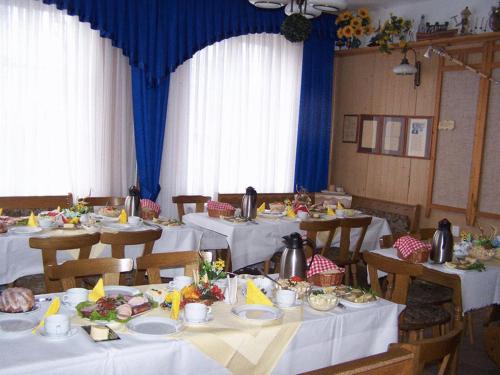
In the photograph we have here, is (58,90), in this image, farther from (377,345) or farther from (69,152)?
(377,345)

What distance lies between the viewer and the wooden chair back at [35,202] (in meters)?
4.74

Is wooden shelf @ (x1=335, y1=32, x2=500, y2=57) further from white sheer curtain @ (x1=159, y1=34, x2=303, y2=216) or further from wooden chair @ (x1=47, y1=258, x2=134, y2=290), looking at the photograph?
wooden chair @ (x1=47, y1=258, x2=134, y2=290)

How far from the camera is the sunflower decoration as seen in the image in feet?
20.7

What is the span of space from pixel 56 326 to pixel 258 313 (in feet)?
2.77

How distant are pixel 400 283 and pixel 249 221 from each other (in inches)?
68.8

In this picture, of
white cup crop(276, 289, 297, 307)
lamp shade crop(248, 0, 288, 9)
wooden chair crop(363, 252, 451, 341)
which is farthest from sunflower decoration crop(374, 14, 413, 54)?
white cup crop(276, 289, 297, 307)

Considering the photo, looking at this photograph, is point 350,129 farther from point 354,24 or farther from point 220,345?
point 220,345

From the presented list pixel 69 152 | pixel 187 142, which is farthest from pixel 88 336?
pixel 187 142

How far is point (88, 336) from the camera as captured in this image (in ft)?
6.75

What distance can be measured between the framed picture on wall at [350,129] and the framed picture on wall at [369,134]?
9cm

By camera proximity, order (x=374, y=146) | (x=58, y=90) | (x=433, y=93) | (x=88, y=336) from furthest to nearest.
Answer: (x=374, y=146) < (x=433, y=93) < (x=58, y=90) < (x=88, y=336)

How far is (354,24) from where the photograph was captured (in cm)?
669

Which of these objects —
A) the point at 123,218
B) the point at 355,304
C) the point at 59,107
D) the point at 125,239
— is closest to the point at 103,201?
the point at 123,218

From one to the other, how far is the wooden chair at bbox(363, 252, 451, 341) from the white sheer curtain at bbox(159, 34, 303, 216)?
3.19m
